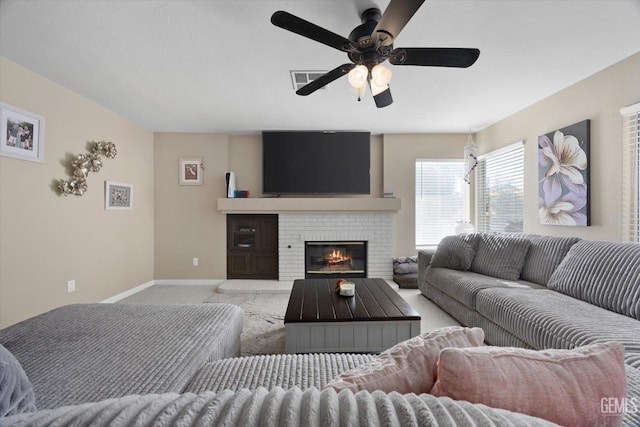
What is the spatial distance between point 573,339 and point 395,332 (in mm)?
959

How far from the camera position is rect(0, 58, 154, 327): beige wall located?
248 cm

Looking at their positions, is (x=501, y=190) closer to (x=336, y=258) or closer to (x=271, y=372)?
(x=336, y=258)

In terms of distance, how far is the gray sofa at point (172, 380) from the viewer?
45cm

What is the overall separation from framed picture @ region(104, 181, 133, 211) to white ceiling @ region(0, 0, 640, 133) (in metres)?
0.99

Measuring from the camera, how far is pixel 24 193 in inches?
102

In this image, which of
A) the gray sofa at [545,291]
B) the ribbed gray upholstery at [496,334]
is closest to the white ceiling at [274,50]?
the gray sofa at [545,291]

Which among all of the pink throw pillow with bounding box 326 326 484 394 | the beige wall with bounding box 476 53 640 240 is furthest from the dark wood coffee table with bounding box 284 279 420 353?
the beige wall with bounding box 476 53 640 240

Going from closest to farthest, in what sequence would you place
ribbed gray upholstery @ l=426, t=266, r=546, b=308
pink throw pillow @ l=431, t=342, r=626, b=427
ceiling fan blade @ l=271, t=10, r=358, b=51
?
pink throw pillow @ l=431, t=342, r=626, b=427 → ceiling fan blade @ l=271, t=10, r=358, b=51 → ribbed gray upholstery @ l=426, t=266, r=546, b=308

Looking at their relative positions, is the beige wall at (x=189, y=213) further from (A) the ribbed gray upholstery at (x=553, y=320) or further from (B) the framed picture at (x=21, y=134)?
(A) the ribbed gray upholstery at (x=553, y=320)

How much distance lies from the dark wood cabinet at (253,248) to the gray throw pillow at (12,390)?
3.88 metres

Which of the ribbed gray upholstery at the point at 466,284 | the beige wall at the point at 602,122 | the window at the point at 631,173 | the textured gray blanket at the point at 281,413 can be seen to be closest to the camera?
the textured gray blanket at the point at 281,413

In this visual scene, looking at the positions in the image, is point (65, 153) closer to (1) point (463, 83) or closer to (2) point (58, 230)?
(2) point (58, 230)

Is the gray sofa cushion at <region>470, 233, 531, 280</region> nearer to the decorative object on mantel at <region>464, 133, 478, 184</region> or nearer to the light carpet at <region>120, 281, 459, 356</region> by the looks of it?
the light carpet at <region>120, 281, 459, 356</region>

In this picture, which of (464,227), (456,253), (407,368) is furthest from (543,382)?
(464,227)
